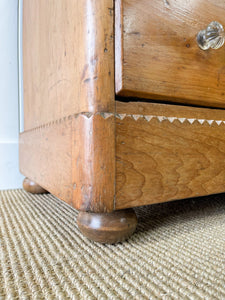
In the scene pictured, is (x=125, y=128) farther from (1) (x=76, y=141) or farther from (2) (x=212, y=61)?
(2) (x=212, y=61)

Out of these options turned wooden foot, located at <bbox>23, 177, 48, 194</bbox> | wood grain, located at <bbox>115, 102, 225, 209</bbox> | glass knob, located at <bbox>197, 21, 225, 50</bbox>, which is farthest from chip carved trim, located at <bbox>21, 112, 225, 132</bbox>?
turned wooden foot, located at <bbox>23, 177, 48, 194</bbox>

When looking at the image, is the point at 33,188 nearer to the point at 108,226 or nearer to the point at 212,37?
the point at 108,226

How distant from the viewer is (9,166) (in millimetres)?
892

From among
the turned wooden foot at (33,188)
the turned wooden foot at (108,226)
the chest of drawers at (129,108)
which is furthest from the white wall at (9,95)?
the turned wooden foot at (108,226)

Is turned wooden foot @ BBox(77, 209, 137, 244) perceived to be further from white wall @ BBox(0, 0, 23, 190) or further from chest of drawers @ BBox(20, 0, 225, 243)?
white wall @ BBox(0, 0, 23, 190)

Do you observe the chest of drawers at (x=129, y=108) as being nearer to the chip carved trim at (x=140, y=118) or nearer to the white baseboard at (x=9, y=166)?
the chip carved trim at (x=140, y=118)

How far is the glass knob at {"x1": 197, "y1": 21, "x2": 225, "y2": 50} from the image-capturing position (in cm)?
41

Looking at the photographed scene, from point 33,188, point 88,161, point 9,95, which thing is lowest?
point 33,188

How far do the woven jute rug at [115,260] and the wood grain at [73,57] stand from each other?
22cm

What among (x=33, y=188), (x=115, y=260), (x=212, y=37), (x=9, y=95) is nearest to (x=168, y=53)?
(x=212, y=37)

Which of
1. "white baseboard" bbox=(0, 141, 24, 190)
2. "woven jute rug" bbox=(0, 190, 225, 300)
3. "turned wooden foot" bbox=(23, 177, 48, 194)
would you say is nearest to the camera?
"woven jute rug" bbox=(0, 190, 225, 300)

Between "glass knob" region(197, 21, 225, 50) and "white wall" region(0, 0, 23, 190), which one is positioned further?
"white wall" region(0, 0, 23, 190)

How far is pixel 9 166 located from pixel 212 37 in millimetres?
778

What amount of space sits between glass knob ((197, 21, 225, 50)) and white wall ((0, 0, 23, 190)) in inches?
28.4
